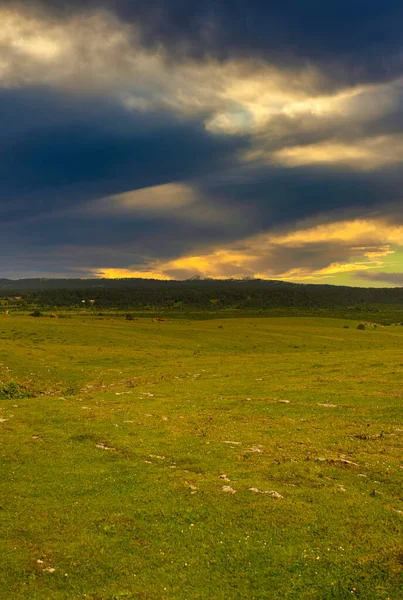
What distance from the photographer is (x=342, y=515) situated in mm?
12703

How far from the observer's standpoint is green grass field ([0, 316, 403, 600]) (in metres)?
9.81

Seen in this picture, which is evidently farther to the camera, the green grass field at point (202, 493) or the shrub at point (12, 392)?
the shrub at point (12, 392)

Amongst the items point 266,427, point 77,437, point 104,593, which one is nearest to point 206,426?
point 266,427

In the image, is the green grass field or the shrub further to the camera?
the shrub

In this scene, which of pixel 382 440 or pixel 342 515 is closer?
pixel 342 515

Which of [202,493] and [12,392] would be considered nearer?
[202,493]

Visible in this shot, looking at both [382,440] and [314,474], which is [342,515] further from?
[382,440]

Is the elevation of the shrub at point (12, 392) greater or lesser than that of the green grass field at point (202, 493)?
lesser

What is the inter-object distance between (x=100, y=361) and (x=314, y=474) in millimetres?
38454

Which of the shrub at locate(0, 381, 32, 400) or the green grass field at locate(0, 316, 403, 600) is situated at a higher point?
the green grass field at locate(0, 316, 403, 600)

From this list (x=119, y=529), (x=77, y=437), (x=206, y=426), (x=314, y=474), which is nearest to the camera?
(x=119, y=529)

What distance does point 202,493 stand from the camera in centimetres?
1404

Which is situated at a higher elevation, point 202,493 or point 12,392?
point 202,493

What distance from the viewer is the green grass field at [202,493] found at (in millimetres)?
9812
